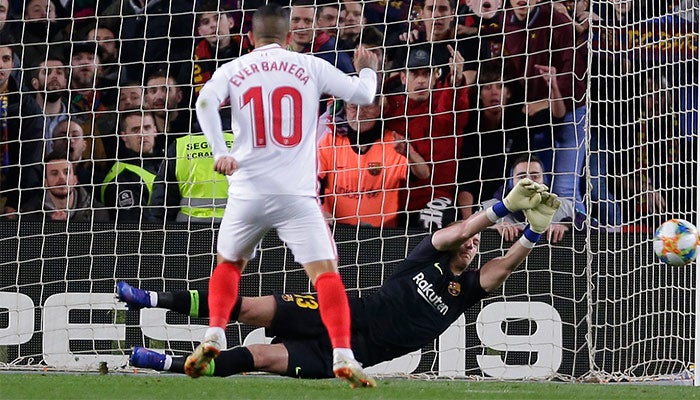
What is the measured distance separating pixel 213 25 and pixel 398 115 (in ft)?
5.07

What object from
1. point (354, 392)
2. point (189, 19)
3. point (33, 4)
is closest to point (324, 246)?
point (354, 392)

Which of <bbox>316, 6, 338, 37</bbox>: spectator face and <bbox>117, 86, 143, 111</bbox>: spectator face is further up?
<bbox>316, 6, 338, 37</bbox>: spectator face

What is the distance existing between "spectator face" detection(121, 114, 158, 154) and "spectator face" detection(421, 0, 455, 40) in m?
2.12

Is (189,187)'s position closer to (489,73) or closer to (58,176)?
(58,176)

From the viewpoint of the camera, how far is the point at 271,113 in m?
6.29

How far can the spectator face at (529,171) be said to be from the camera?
8922mm

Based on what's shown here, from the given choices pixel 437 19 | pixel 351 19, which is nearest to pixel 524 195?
pixel 437 19

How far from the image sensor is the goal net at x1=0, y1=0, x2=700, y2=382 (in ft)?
29.0

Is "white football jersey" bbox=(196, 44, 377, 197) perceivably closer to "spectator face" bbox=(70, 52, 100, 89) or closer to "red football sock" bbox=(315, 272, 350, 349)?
"red football sock" bbox=(315, 272, 350, 349)

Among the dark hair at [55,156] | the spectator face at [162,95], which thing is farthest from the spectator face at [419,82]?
the dark hair at [55,156]

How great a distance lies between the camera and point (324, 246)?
6.41 meters

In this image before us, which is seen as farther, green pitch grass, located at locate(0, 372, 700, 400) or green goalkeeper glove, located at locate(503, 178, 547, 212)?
green goalkeeper glove, located at locate(503, 178, 547, 212)

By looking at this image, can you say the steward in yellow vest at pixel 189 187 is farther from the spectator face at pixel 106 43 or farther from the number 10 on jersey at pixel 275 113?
the number 10 on jersey at pixel 275 113

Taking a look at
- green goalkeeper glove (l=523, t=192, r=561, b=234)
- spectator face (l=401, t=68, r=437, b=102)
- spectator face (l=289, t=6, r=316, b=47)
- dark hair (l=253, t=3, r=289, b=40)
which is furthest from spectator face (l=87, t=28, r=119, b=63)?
green goalkeeper glove (l=523, t=192, r=561, b=234)
